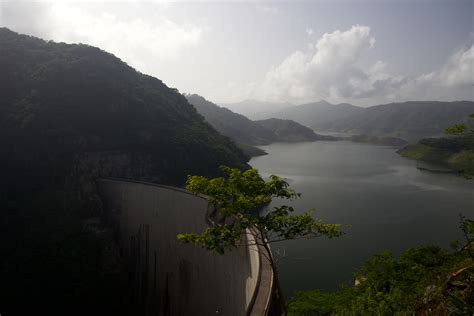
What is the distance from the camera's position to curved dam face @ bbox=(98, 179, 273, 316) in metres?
14.6

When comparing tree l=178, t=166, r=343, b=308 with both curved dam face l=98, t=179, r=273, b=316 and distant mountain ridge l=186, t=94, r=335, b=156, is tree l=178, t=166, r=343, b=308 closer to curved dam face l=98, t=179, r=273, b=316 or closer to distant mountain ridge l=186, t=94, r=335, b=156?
curved dam face l=98, t=179, r=273, b=316

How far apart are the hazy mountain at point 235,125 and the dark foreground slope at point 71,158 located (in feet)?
264

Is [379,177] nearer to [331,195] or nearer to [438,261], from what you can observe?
[331,195]

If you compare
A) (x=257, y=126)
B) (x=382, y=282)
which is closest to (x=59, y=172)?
(x=382, y=282)

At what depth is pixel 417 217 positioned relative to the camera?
35562 millimetres

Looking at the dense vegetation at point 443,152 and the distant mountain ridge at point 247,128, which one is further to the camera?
the distant mountain ridge at point 247,128

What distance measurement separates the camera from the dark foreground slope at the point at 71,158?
78.4 feet

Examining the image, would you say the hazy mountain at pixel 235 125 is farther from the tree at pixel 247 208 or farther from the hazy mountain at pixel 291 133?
the tree at pixel 247 208

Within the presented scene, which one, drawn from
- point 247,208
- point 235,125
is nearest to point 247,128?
point 235,125

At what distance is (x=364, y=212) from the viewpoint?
37.7 meters

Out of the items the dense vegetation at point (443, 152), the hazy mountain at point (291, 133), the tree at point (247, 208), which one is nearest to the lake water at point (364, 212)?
the tree at point (247, 208)

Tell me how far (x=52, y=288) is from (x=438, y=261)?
2324cm

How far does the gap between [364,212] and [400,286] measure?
24697mm

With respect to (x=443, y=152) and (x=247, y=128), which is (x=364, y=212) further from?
(x=247, y=128)
